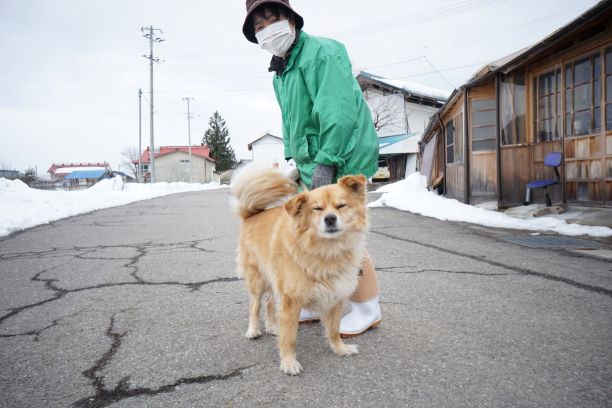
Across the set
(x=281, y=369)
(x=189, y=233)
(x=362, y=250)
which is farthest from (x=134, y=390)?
(x=189, y=233)

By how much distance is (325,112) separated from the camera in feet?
8.41

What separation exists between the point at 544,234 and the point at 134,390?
692cm

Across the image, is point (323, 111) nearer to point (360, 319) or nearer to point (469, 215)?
point (360, 319)

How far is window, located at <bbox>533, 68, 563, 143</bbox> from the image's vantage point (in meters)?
8.34

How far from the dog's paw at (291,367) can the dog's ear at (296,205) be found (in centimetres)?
91

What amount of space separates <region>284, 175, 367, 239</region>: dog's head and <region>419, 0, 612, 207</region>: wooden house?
6727 mm

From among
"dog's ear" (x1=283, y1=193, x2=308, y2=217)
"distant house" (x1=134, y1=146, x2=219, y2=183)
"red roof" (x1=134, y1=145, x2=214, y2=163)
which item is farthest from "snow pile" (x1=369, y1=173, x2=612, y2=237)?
"red roof" (x1=134, y1=145, x2=214, y2=163)

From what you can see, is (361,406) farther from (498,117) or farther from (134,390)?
(498,117)

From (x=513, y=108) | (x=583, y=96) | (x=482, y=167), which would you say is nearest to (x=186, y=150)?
(x=482, y=167)

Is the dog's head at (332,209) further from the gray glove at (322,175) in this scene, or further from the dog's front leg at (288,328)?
the dog's front leg at (288,328)

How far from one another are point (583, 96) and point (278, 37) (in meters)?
7.81

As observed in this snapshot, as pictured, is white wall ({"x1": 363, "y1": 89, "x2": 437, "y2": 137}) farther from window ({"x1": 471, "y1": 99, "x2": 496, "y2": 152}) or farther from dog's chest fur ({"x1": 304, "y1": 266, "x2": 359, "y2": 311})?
dog's chest fur ({"x1": 304, "y1": 266, "x2": 359, "y2": 311})

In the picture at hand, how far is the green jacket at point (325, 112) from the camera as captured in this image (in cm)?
258

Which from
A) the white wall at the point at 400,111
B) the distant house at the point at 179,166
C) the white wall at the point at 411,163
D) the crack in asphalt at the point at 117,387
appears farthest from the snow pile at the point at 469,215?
the distant house at the point at 179,166
